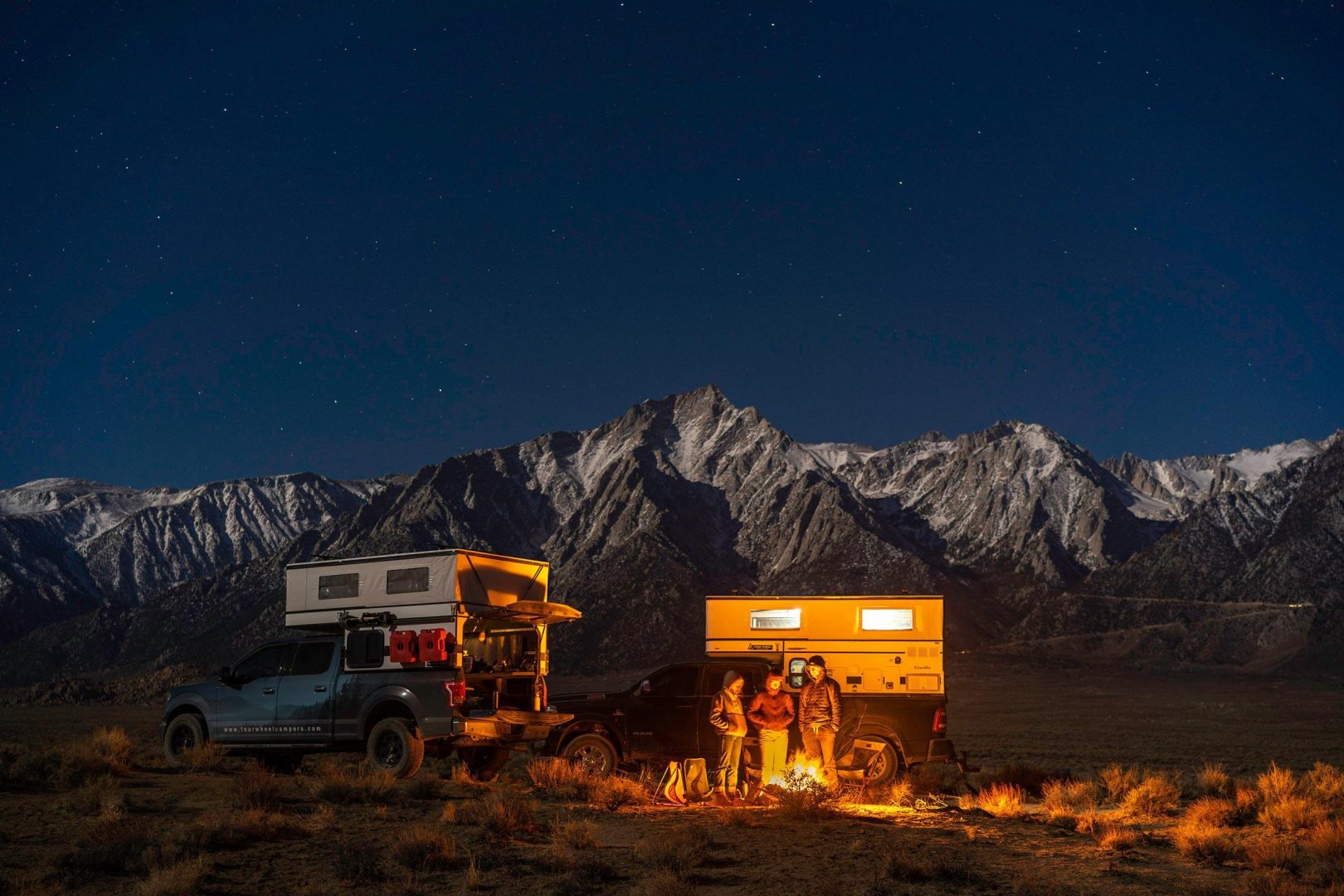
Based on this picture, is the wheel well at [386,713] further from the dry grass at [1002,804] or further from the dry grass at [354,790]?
the dry grass at [1002,804]

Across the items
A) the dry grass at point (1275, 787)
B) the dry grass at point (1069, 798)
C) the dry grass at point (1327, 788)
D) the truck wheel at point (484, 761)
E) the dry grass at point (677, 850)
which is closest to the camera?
the dry grass at point (677, 850)

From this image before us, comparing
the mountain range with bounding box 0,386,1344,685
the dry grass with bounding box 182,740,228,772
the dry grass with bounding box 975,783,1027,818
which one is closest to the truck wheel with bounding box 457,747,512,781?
the dry grass with bounding box 182,740,228,772

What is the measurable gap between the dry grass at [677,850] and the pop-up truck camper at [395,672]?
525 cm

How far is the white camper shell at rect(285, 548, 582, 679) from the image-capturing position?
52.6 feet

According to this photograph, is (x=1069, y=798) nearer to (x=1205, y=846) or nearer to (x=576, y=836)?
(x=1205, y=846)

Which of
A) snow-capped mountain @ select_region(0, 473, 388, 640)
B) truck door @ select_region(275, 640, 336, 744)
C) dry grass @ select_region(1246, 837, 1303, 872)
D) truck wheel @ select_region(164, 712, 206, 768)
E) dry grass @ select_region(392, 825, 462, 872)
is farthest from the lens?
snow-capped mountain @ select_region(0, 473, 388, 640)

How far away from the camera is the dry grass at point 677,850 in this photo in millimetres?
10578

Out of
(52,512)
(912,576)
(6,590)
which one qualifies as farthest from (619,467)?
(52,512)

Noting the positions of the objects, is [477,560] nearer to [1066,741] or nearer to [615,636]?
[1066,741]

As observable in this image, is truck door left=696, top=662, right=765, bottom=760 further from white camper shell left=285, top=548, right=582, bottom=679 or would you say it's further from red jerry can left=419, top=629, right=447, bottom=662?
red jerry can left=419, top=629, right=447, bottom=662

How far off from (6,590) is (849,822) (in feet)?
522

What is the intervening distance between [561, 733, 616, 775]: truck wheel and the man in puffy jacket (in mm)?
3531

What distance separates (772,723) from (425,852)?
201 inches

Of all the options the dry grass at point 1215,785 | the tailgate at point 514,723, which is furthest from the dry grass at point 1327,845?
the tailgate at point 514,723
